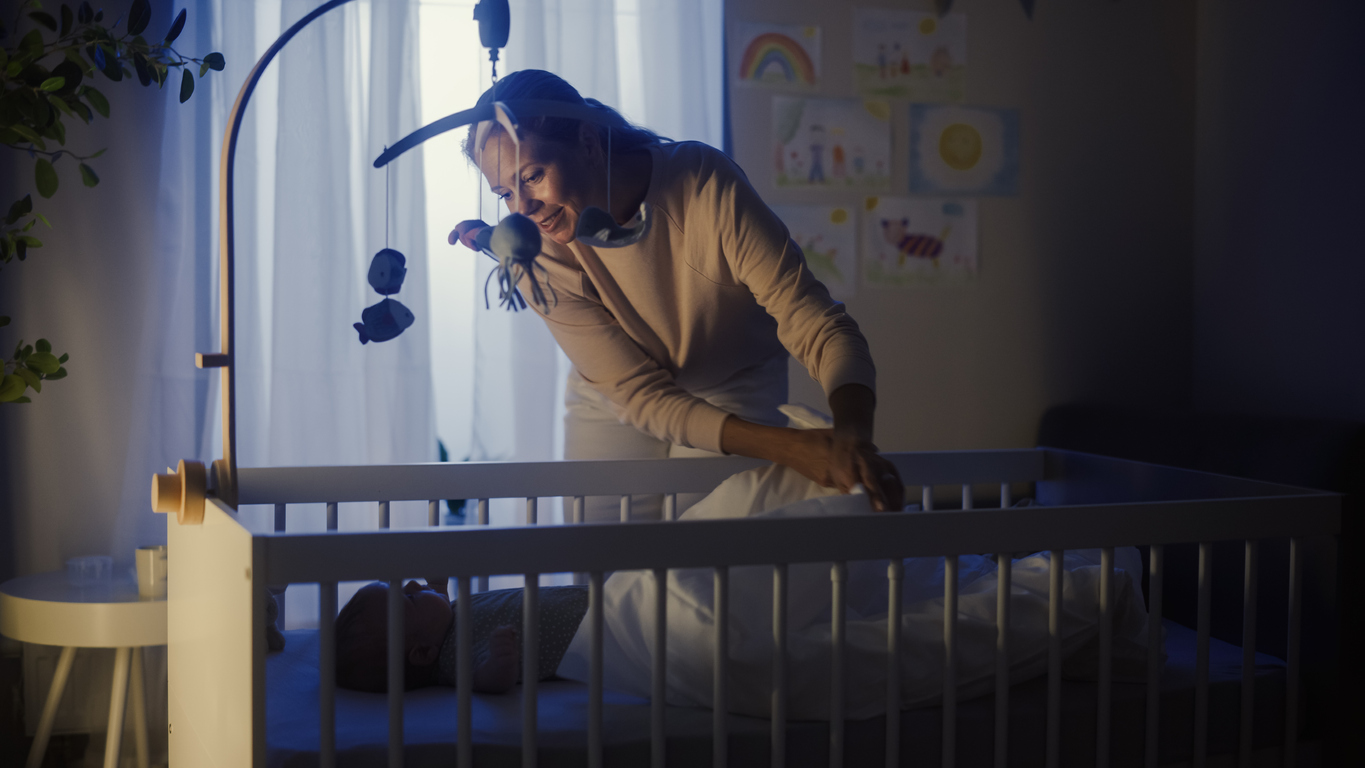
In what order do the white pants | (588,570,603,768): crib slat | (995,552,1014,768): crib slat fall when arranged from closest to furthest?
(588,570,603,768): crib slat < (995,552,1014,768): crib slat < the white pants

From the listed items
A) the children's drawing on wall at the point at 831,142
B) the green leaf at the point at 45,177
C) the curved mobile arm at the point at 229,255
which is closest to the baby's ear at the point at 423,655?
the curved mobile arm at the point at 229,255

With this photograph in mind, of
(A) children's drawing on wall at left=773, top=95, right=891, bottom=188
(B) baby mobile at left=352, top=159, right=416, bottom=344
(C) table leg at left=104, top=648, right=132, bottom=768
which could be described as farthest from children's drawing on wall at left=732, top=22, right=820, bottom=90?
(C) table leg at left=104, top=648, right=132, bottom=768

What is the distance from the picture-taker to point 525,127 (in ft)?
4.04

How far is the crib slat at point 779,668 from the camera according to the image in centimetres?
102

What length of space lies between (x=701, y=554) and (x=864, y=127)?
1653 millimetres

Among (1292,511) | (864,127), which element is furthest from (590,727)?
(864,127)

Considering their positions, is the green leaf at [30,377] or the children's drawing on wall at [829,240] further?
the children's drawing on wall at [829,240]

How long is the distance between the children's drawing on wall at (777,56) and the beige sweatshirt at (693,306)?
90cm

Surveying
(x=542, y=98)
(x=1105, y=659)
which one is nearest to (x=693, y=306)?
(x=542, y=98)

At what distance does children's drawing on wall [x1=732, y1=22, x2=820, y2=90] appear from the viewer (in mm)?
2303

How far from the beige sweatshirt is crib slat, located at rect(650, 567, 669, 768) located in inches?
18.2

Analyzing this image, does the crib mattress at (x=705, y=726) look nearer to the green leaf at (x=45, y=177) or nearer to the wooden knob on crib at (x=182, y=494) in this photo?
the wooden knob on crib at (x=182, y=494)

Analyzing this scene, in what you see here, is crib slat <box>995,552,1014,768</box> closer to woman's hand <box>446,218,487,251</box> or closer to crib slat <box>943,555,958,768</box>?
crib slat <box>943,555,958,768</box>

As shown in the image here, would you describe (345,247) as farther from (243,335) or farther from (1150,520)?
(1150,520)
